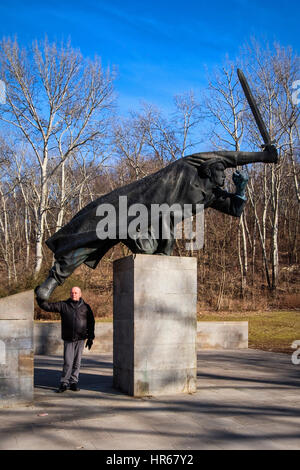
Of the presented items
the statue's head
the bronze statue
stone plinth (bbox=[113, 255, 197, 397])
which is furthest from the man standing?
the statue's head

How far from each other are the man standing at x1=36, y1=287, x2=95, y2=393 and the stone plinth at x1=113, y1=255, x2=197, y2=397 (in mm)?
646

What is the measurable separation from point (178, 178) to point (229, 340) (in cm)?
822

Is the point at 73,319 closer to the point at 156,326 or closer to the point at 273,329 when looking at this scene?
the point at 156,326

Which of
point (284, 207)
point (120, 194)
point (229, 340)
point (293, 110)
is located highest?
point (293, 110)

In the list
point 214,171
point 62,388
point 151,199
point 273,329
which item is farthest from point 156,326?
point 273,329

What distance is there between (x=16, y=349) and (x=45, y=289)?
43.5 inches

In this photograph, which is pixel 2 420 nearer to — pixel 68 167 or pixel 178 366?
pixel 178 366

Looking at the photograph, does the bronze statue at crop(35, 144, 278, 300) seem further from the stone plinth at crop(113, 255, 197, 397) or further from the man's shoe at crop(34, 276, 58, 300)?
the stone plinth at crop(113, 255, 197, 397)

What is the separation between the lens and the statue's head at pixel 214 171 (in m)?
7.79

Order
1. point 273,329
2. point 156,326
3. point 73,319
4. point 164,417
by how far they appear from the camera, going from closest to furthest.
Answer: point 164,417, point 156,326, point 73,319, point 273,329

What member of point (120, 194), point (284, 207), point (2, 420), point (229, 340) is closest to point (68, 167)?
point (284, 207)

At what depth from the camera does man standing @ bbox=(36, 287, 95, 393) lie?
7543 mm

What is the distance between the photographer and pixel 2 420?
5734 millimetres

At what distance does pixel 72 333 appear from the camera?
7551mm
